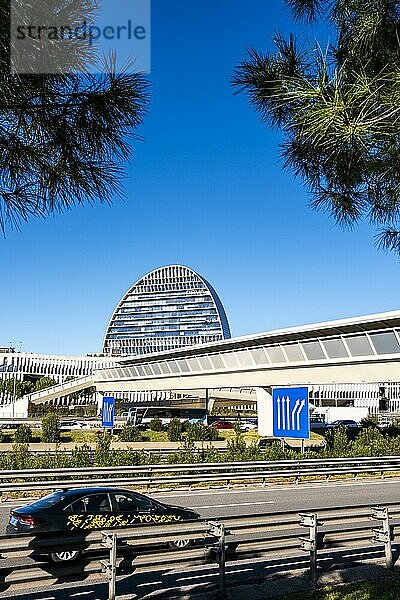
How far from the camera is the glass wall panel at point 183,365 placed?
53847 millimetres

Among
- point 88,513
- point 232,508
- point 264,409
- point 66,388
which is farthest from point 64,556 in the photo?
point 66,388

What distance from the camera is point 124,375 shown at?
70.1 meters

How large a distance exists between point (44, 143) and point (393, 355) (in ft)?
91.5

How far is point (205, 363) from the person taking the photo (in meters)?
50.7

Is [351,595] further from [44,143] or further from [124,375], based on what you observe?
[124,375]

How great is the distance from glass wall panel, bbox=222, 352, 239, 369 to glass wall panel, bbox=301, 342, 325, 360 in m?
8.87

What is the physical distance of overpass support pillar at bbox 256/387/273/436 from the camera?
43812 mm

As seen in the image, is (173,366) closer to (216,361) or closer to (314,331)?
(216,361)

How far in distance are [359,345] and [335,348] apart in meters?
2.02

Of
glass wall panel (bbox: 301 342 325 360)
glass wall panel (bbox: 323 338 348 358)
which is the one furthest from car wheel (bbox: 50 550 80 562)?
glass wall panel (bbox: 301 342 325 360)

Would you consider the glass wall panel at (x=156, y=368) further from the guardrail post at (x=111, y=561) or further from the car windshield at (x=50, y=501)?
the guardrail post at (x=111, y=561)

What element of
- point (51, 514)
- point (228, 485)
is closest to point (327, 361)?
point (228, 485)

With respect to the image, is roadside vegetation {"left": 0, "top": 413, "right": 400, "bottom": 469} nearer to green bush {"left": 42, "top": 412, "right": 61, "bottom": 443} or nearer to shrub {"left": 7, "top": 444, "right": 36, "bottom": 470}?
shrub {"left": 7, "top": 444, "right": 36, "bottom": 470}

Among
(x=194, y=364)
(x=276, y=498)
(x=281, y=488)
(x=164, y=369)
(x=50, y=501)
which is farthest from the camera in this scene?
(x=164, y=369)
